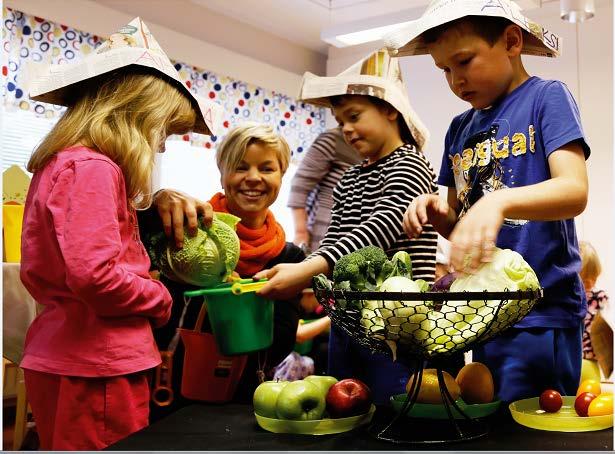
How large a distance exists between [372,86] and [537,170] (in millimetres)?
550

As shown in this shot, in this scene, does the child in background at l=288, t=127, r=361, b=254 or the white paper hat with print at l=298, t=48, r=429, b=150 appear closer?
the white paper hat with print at l=298, t=48, r=429, b=150

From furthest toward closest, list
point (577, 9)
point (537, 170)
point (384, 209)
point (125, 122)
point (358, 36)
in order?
1. point (358, 36)
2. point (577, 9)
3. point (384, 209)
4. point (125, 122)
5. point (537, 170)

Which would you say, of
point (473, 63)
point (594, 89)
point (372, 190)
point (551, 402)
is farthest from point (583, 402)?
point (594, 89)

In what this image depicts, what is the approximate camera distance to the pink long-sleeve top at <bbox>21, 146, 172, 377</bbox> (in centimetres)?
102

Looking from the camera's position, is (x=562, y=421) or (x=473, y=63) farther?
(x=473, y=63)

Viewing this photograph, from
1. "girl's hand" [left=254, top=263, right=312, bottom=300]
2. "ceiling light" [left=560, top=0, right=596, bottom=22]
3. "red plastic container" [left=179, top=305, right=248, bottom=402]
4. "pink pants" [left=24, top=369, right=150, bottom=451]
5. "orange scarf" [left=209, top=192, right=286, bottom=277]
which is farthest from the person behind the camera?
"ceiling light" [left=560, top=0, right=596, bottom=22]

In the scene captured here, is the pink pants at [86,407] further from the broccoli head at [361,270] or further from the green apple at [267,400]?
the broccoli head at [361,270]

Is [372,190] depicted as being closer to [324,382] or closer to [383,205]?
[383,205]

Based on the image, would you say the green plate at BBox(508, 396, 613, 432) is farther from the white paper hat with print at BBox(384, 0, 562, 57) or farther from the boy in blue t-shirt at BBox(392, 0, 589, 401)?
the white paper hat with print at BBox(384, 0, 562, 57)

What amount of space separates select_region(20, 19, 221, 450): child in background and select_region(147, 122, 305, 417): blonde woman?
0.32 metres

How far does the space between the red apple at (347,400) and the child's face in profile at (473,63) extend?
1.66ft

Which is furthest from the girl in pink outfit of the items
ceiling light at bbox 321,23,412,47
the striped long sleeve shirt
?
ceiling light at bbox 321,23,412,47

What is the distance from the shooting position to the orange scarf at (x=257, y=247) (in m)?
1.59

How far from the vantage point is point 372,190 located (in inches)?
53.4
